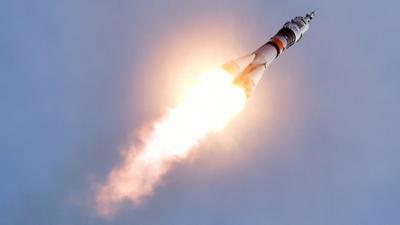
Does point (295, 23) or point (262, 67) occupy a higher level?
point (295, 23)

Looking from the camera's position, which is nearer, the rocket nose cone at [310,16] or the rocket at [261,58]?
the rocket at [261,58]

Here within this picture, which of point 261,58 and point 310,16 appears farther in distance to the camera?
point 310,16

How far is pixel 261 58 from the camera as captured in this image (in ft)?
260

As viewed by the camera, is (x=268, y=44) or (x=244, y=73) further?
(x=268, y=44)

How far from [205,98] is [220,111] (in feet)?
9.05

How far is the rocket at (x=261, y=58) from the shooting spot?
244 feet

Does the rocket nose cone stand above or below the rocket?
above

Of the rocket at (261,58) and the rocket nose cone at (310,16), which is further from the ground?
the rocket nose cone at (310,16)

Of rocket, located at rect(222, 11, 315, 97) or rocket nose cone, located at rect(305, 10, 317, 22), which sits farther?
rocket nose cone, located at rect(305, 10, 317, 22)

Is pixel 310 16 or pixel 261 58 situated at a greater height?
pixel 310 16

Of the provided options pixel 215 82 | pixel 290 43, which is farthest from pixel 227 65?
pixel 290 43

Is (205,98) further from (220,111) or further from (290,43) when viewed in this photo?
(290,43)

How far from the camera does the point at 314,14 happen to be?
321ft

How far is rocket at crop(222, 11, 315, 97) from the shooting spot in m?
74.4
